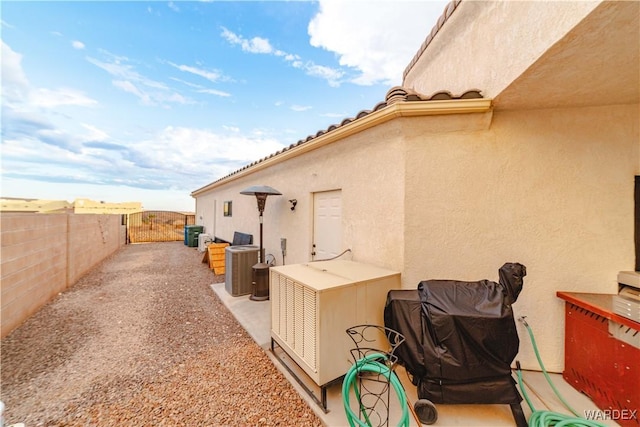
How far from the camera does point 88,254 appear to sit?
778 centimetres

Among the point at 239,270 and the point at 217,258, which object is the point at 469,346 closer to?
the point at 239,270

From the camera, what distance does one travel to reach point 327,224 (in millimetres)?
4691

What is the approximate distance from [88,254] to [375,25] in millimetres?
10910

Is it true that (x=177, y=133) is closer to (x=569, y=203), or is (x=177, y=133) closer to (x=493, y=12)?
(x=493, y=12)

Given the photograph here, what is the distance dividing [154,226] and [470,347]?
22.3 m

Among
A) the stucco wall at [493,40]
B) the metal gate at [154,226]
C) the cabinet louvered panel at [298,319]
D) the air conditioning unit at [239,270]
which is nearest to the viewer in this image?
the stucco wall at [493,40]

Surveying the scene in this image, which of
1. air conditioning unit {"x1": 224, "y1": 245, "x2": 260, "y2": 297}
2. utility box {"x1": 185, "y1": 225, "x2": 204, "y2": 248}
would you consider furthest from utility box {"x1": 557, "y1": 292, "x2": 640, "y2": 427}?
utility box {"x1": 185, "y1": 225, "x2": 204, "y2": 248}

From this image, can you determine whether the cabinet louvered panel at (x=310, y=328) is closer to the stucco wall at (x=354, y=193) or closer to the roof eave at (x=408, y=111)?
the stucco wall at (x=354, y=193)

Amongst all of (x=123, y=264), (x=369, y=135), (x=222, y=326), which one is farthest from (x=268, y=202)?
(x=123, y=264)

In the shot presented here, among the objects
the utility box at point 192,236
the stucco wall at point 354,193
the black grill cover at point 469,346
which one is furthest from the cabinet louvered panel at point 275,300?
the utility box at point 192,236

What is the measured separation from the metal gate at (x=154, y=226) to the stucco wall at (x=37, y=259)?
8.73 meters

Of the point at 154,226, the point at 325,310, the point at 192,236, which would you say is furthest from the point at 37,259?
the point at 154,226

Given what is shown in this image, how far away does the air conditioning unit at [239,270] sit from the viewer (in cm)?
550

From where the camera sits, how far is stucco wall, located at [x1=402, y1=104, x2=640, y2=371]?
113 inches
